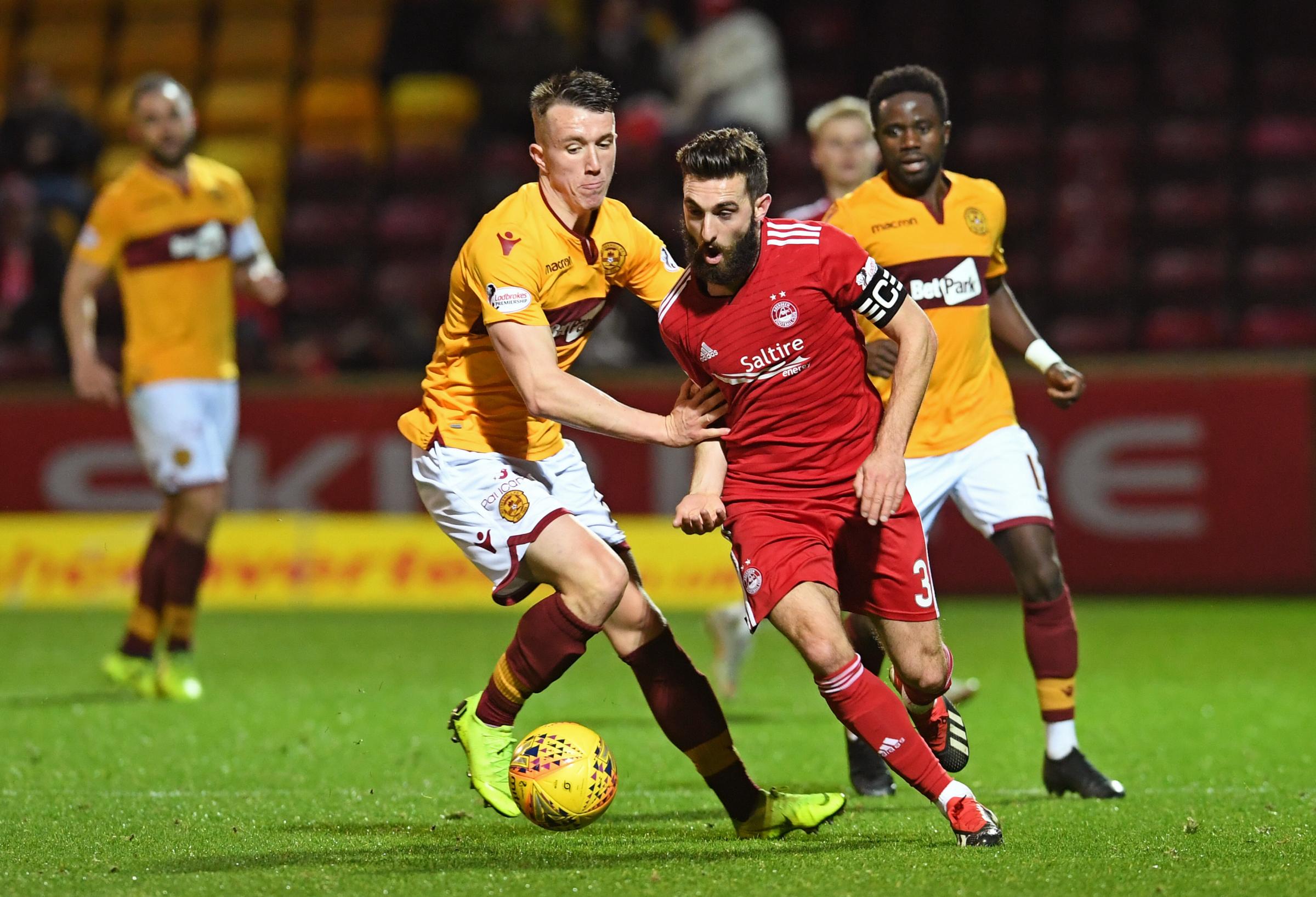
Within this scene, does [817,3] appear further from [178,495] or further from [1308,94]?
[178,495]

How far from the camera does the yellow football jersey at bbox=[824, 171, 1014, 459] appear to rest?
19.9 ft

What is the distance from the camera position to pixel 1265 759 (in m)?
6.50

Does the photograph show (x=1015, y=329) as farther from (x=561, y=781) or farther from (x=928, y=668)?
(x=561, y=781)

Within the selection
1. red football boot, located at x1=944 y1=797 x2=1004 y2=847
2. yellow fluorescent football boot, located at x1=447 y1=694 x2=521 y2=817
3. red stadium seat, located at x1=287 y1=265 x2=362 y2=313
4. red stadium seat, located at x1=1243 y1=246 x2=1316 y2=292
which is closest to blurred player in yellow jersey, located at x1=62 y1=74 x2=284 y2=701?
yellow fluorescent football boot, located at x1=447 y1=694 x2=521 y2=817

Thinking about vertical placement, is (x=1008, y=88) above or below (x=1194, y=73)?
below

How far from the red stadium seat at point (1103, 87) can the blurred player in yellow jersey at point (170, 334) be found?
23.7 feet

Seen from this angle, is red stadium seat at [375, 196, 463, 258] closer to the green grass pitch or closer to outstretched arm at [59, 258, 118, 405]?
the green grass pitch

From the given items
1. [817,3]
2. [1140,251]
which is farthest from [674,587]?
[817,3]

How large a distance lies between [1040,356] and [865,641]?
1.13m

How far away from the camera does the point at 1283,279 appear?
12.7 m

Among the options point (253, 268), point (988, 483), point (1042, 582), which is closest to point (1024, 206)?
point (253, 268)

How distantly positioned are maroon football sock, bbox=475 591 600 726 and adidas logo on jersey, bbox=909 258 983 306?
1.65 m

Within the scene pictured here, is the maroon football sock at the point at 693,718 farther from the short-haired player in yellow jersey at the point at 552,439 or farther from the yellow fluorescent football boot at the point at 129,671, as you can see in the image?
the yellow fluorescent football boot at the point at 129,671

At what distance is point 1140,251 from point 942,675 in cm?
861
